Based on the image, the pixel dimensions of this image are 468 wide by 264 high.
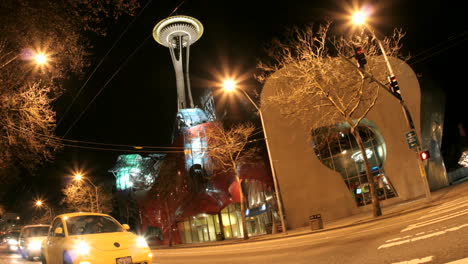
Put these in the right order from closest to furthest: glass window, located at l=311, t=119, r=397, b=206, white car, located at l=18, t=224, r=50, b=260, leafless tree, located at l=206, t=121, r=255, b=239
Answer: white car, located at l=18, t=224, r=50, b=260
leafless tree, located at l=206, t=121, r=255, b=239
glass window, located at l=311, t=119, r=397, b=206

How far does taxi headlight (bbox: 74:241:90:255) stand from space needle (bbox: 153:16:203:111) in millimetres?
61023

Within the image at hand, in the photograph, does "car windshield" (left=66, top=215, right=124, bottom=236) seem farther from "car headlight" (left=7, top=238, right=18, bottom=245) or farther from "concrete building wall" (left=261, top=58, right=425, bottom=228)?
"concrete building wall" (left=261, top=58, right=425, bottom=228)

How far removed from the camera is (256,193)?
107ft

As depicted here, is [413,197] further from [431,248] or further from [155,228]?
[155,228]

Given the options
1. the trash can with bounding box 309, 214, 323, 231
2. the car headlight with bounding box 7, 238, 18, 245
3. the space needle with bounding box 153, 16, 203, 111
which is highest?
the space needle with bounding box 153, 16, 203, 111

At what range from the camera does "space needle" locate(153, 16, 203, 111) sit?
69.0 metres

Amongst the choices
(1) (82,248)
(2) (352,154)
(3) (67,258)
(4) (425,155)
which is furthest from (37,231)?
(2) (352,154)

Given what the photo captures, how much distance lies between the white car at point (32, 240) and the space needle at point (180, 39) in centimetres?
5053

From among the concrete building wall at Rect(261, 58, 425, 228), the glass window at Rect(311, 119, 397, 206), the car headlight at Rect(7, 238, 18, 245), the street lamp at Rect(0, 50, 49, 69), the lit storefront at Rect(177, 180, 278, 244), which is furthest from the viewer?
the lit storefront at Rect(177, 180, 278, 244)

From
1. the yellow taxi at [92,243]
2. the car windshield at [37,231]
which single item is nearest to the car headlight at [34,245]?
the car windshield at [37,231]

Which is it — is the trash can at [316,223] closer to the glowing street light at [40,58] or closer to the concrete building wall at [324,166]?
the concrete building wall at [324,166]

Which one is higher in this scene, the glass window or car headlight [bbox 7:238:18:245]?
the glass window

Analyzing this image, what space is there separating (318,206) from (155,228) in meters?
30.1

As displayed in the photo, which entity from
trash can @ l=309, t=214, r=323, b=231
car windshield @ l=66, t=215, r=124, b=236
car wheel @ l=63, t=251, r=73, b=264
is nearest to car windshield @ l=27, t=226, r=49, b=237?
car windshield @ l=66, t=215, r=124, b=236
